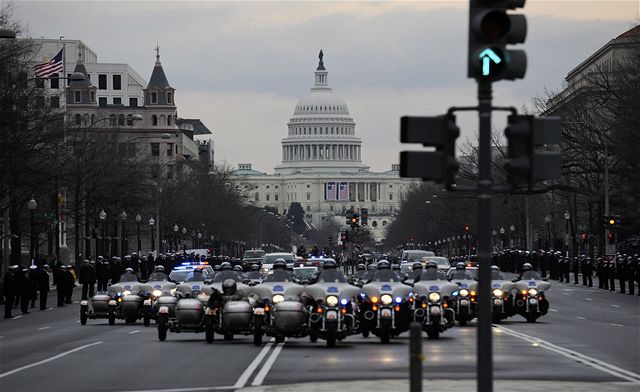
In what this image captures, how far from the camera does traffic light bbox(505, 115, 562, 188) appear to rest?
1336 cm

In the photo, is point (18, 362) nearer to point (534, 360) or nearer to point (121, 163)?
point (534, 360)

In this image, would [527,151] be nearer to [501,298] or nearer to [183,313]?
[183,313]

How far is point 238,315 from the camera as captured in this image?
3080cm

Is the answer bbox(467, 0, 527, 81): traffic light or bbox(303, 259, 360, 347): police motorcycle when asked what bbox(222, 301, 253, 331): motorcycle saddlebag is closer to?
bbox(303, 259, 360, 347): police motorcycle

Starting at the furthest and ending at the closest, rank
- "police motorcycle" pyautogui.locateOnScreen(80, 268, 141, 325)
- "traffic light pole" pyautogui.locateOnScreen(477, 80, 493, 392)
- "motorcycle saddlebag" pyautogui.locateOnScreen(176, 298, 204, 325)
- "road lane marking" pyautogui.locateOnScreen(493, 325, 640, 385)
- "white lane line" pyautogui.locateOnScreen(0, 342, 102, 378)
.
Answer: "police motorcycle" pyautogui.locateOnScreen(80, 268, 141, 325), "motorcycle saddlebag" pyautogui.locateOnScreen(176, 298, 204, 325), "white lane line" pyautogui.locateOnScreen(0, 342, 102, 378), "road lane marking" pyautogui.locateOnScreen(493, 325, 640, 385), "traffic light pole" pyautogui.locateOnScreen(477, 80, 493, 392)

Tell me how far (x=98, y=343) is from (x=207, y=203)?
101656 millimetres

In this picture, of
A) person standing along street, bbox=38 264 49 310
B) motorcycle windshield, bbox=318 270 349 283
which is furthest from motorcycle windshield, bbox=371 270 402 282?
person standing along street, bbox=38 264 49 310

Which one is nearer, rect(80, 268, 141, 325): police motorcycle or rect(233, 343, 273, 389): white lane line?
rect(233, 343, 273, 389): white lane line

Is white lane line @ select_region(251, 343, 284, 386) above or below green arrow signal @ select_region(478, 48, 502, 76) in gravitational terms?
below

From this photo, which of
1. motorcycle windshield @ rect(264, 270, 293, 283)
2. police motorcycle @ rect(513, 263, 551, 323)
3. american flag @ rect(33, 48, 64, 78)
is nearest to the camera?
motorcycle windshield @ rect(264, 270, 293, 283)

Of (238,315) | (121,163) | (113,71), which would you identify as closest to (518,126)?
(238,315)

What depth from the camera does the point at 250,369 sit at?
23.8m

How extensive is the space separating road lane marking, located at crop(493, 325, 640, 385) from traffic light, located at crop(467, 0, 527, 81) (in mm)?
8761

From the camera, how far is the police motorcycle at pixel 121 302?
4034 cm
